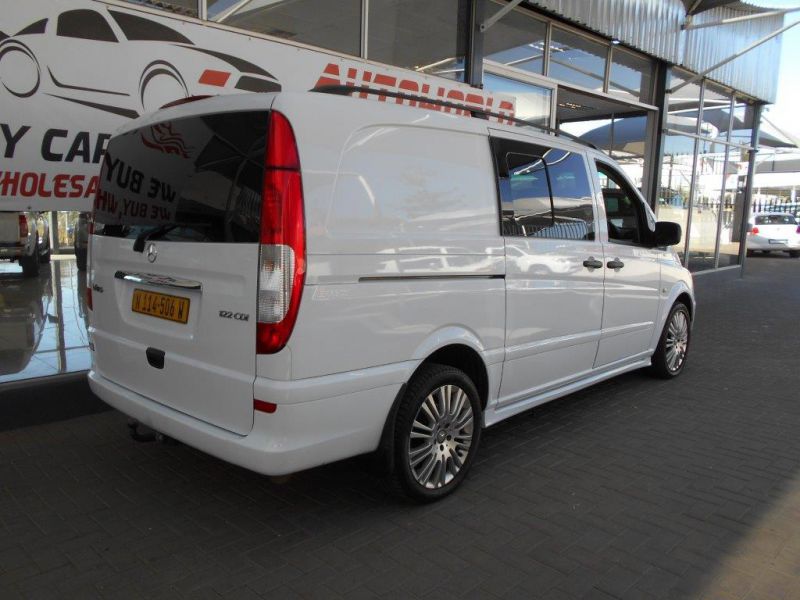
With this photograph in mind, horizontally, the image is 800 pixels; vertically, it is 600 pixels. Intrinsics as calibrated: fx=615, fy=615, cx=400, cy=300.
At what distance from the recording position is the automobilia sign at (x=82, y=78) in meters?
4.14

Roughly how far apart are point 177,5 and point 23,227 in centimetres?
313

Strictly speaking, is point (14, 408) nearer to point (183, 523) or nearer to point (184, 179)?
point (183, 523)

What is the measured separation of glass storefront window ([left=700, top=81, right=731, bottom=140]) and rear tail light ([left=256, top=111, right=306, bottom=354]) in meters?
13.4

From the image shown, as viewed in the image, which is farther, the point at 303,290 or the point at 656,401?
the point at 656,401

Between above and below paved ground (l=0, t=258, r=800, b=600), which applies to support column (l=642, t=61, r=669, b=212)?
above

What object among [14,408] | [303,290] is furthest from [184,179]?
[14,408]

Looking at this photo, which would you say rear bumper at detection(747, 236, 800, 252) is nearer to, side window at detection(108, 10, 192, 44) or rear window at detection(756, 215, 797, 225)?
rear window at detection(756, 215, 797, 225)

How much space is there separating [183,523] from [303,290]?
4.66 ft

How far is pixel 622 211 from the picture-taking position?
4855mm

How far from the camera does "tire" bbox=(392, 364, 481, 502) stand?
3.05 metres

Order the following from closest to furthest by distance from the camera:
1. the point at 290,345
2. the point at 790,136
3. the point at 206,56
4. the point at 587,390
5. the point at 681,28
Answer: the point at 290,345, the point at 206,56, the point at 587,390, the point at 681,28, the point at 790,136

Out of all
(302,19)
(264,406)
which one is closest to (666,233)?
(264,406)

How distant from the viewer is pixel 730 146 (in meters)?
14.7

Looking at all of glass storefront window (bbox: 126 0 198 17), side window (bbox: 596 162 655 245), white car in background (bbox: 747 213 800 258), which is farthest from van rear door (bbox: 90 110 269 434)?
white car in background (bbox: 747 213 800 258)
